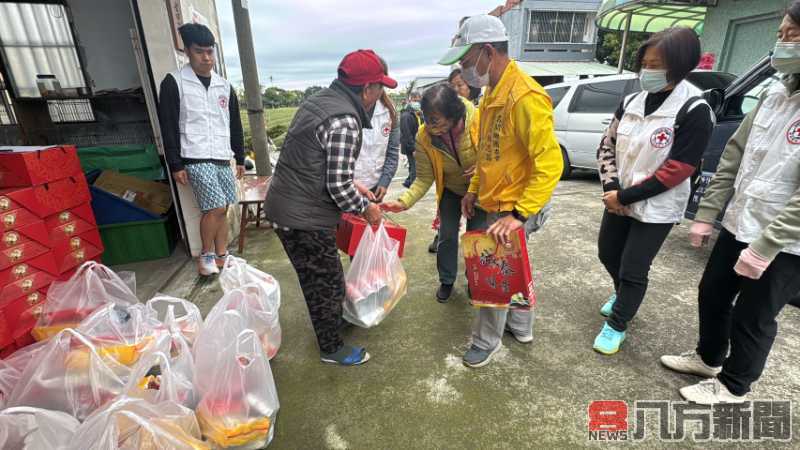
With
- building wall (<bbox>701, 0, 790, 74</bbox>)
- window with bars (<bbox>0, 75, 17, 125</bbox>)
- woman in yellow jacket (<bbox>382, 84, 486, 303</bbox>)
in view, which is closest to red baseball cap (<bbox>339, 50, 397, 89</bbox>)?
woman in yellow jacket (<bbox>382, 84, 486, 303</bbox>)

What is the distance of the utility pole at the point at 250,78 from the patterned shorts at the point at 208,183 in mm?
1961

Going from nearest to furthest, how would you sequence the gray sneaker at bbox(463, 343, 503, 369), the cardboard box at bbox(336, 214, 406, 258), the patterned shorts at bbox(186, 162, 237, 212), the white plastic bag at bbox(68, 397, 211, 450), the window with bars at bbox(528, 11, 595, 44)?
the white plastic bag at bbox(68, 397, 211, 450), the gray sneaker at bbox(463, 343, 503, 369), the cardboard box at bbox(336, 214, 406, 258), the patterned shorts at bbox(186, 162, 237, 212), the window with bars at bbox(528, 11, 595, 44)

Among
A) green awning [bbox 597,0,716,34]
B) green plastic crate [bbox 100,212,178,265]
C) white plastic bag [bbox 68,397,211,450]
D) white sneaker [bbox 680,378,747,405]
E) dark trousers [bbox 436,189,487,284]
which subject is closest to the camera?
white plastic bag [bbox 68,397,211,450]

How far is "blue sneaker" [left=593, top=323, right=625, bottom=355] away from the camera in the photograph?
2111mm

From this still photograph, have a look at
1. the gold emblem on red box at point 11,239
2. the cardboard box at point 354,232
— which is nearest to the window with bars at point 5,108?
the gold emblem on red box at point 11,239

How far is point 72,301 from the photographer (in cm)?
195

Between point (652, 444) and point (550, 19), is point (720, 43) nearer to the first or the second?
point (652, 444)

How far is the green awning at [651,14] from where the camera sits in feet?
24.8

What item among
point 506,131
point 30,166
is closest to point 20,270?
point 30,166

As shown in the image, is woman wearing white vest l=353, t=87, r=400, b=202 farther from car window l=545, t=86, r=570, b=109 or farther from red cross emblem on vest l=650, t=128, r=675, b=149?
car window l=545, t=86, r=570, b=109

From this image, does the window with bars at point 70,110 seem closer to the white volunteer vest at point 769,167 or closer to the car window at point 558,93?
the white volunteer vest at point 769,167

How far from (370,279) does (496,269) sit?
30.0 inches

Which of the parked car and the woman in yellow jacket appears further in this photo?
the parked car

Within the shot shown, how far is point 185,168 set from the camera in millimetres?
2943
